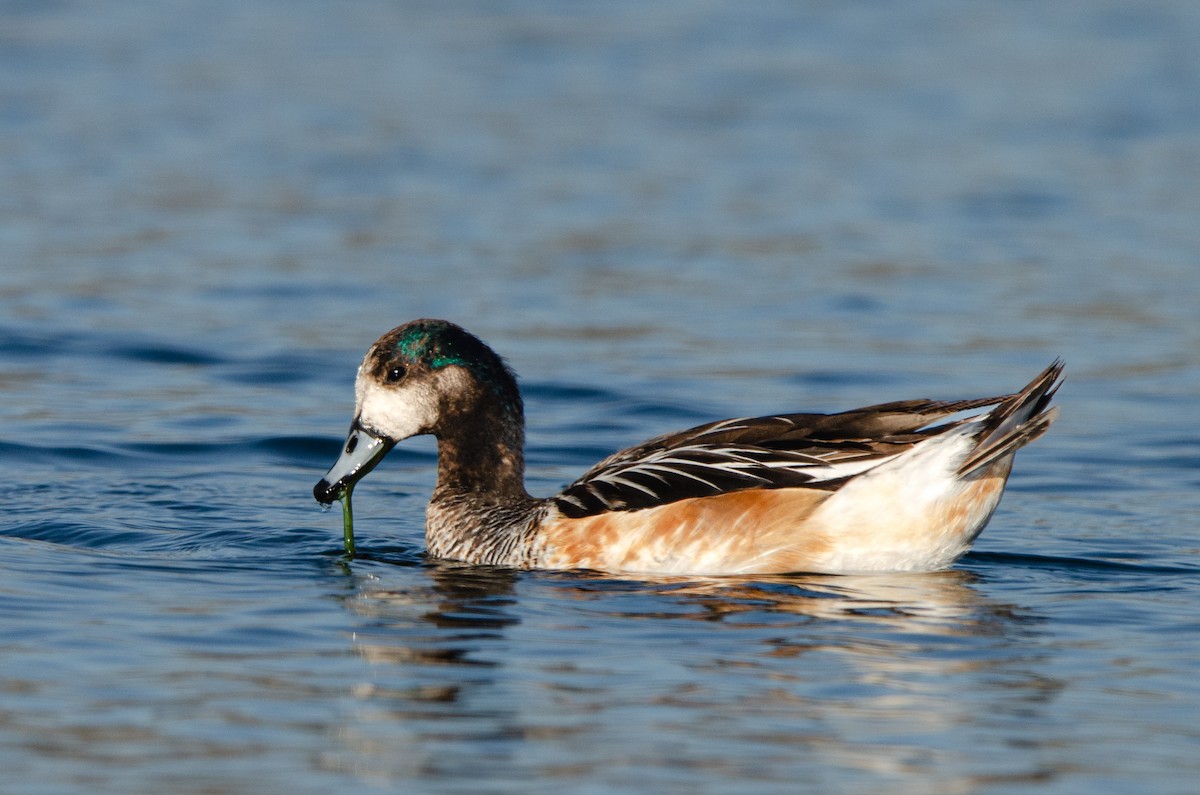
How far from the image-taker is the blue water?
6.30 metres

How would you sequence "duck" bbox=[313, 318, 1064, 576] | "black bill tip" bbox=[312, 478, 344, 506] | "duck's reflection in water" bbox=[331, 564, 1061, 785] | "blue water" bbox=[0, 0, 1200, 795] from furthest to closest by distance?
1. "black bill tip" bbox=[312, 478, 344, 506]
2. "duck" bbox=[313, 318, 1064, 576]
3. "blue water" bbox=[0, 0, 1200, 795]
4. "duck's reflection in water" bbox=[331, 564, 1061, 785]

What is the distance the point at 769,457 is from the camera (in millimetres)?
8430

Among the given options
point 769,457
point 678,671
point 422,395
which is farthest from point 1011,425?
point 422,395

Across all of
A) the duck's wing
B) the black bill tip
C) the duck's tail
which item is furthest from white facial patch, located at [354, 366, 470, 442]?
the duck's tail

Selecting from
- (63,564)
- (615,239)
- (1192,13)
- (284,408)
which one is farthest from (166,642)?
(1192,13)

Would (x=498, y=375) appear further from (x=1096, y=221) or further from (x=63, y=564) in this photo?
(x=1096, y=221)

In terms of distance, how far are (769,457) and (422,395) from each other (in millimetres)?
1756

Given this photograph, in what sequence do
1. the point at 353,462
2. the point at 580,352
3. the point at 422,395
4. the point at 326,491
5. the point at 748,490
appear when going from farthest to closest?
the point at 580,352
the point at 422,395
the point at 353,462
the point at 326,491
the point at 748,490

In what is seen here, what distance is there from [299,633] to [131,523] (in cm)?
231

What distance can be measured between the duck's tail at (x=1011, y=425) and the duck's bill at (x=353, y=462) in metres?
2.77

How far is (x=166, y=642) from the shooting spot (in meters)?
7.13

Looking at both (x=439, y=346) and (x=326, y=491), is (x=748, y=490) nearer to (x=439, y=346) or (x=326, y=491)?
(x=439, y=346)

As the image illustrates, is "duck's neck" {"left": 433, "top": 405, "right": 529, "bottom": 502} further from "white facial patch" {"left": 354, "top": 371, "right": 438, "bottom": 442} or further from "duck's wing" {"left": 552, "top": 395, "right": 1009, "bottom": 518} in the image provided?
"duck's wing" {"left": 552, "top": 395, "right": 1009, "bottom": 518}

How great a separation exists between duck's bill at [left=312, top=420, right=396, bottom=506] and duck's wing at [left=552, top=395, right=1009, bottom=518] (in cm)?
95
